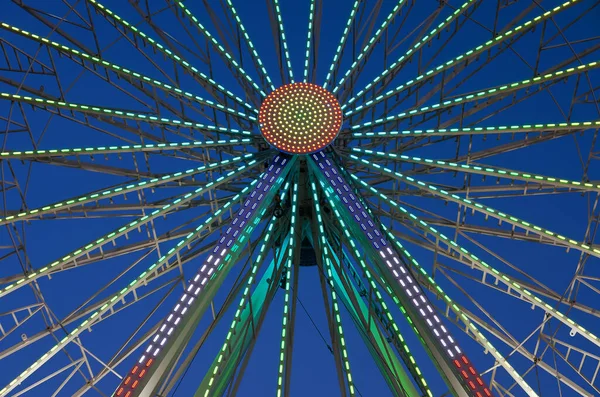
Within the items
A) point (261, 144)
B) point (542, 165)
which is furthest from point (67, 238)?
point (261, 144)

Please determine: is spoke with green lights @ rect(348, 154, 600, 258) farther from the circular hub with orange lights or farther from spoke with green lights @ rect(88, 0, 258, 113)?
spoke with green lights @ rect(88, 0, 258, 113)

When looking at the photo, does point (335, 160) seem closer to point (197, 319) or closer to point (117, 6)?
point (197, 319)

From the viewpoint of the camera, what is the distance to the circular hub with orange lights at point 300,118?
2116 cm

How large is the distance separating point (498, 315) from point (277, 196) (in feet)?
92.0

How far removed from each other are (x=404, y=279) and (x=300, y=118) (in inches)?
211

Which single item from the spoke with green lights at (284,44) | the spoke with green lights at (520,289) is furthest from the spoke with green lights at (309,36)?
the spoke with green lights at (520,289)

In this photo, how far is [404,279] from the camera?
18.3m

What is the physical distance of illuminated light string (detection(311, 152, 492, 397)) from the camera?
54.4 feet

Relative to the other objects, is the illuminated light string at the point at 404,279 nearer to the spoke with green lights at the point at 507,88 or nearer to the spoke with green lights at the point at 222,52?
the spoke with green lights at the point at 507,88

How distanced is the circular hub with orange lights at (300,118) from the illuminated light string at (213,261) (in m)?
0.52

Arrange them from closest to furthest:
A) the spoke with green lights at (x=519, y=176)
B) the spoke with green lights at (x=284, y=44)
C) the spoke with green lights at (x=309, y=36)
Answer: the spoke with green lights at (x=519, y=176) → the spoke with green lights at (x=284, y=44) → the spoke with green lights at (x=309, y=36)

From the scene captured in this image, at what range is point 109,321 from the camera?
47875 mm

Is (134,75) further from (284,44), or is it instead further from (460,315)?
(460,315)

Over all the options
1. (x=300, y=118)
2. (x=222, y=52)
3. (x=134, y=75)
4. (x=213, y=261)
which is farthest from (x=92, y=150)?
(x=300, y=118)
